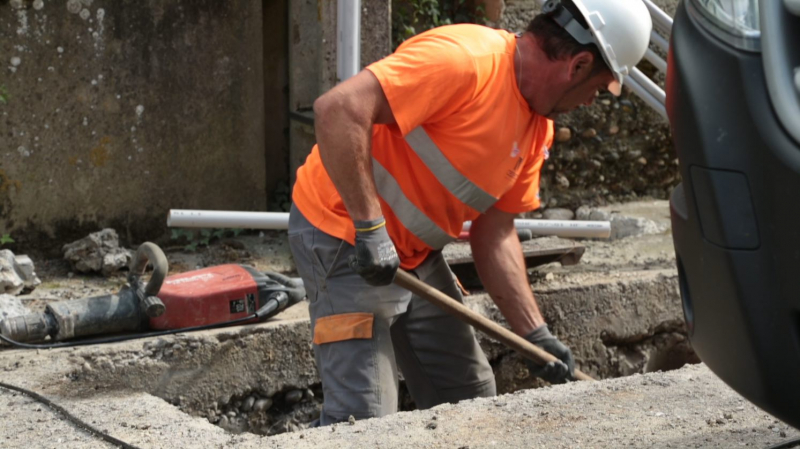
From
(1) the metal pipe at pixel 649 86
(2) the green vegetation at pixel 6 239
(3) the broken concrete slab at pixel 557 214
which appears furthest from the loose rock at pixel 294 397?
(3) the broken concrete slab at pixel 557 214

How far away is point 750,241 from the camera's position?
1651 mm

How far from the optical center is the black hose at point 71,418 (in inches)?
105

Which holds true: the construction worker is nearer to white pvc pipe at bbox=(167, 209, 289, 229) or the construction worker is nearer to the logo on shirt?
the logo on shirt

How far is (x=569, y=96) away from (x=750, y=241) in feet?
4.66

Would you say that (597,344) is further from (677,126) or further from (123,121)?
(677,126)

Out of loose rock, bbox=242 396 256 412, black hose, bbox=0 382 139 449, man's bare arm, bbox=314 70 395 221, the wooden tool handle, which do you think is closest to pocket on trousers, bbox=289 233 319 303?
the wooden tool handle

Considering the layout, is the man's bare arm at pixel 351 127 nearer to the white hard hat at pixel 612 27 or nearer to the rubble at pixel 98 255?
the white hard hat at pixel 612 27

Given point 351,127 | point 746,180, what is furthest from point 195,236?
point 746,180

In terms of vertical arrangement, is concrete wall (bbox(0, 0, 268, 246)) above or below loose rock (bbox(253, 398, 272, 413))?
above

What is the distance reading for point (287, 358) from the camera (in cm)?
405

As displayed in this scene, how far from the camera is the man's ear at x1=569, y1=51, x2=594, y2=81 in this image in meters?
2.88

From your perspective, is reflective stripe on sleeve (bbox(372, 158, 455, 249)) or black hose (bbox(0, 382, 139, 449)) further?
reflective stripe on sleeve (bbox(372, 158, 455, 249))

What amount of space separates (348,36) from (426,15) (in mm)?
1370

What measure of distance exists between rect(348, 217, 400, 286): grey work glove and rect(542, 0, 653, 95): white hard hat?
0.86 m
